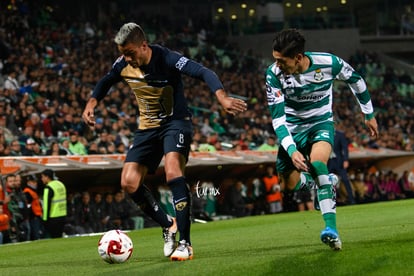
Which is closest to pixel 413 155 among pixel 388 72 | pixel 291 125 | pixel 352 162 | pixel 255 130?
pixel 352 162

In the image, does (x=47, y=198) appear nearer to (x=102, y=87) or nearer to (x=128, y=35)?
(x=102, y=87)

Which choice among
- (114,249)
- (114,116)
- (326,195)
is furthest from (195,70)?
(114,116)

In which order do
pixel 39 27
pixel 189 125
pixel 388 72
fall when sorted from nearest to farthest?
pixel 189 125 < pixel 39 27 < pixel 388 72

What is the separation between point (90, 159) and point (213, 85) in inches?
528

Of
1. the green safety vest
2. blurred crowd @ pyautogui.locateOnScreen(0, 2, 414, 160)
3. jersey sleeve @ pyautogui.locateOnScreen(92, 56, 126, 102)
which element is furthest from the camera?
blurred crowd @ pyautogui.locateOnScreen(0, 2, 414, 160)

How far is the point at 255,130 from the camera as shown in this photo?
30969mm

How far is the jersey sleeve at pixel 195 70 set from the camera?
8070mm

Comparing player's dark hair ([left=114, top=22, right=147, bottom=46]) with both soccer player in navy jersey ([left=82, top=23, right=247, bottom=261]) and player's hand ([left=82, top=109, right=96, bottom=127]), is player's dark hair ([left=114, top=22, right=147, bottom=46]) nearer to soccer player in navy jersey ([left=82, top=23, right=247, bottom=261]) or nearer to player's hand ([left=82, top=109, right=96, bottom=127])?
soccer player in navy jersey ([left=82, top=23, right=247, bottom=261])

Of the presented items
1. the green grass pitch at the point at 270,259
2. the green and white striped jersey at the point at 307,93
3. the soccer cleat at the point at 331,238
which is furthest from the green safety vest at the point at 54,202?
the soccer cleat at the point at 331,238

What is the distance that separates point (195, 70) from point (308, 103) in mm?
1546

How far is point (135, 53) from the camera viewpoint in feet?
28.9

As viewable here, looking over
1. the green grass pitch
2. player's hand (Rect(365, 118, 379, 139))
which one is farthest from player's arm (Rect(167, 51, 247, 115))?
player's hand (Rect(365, 118, 379, 139))

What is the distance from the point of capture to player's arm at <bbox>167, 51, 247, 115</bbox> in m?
7.39

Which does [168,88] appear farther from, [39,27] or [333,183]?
[39,27]
